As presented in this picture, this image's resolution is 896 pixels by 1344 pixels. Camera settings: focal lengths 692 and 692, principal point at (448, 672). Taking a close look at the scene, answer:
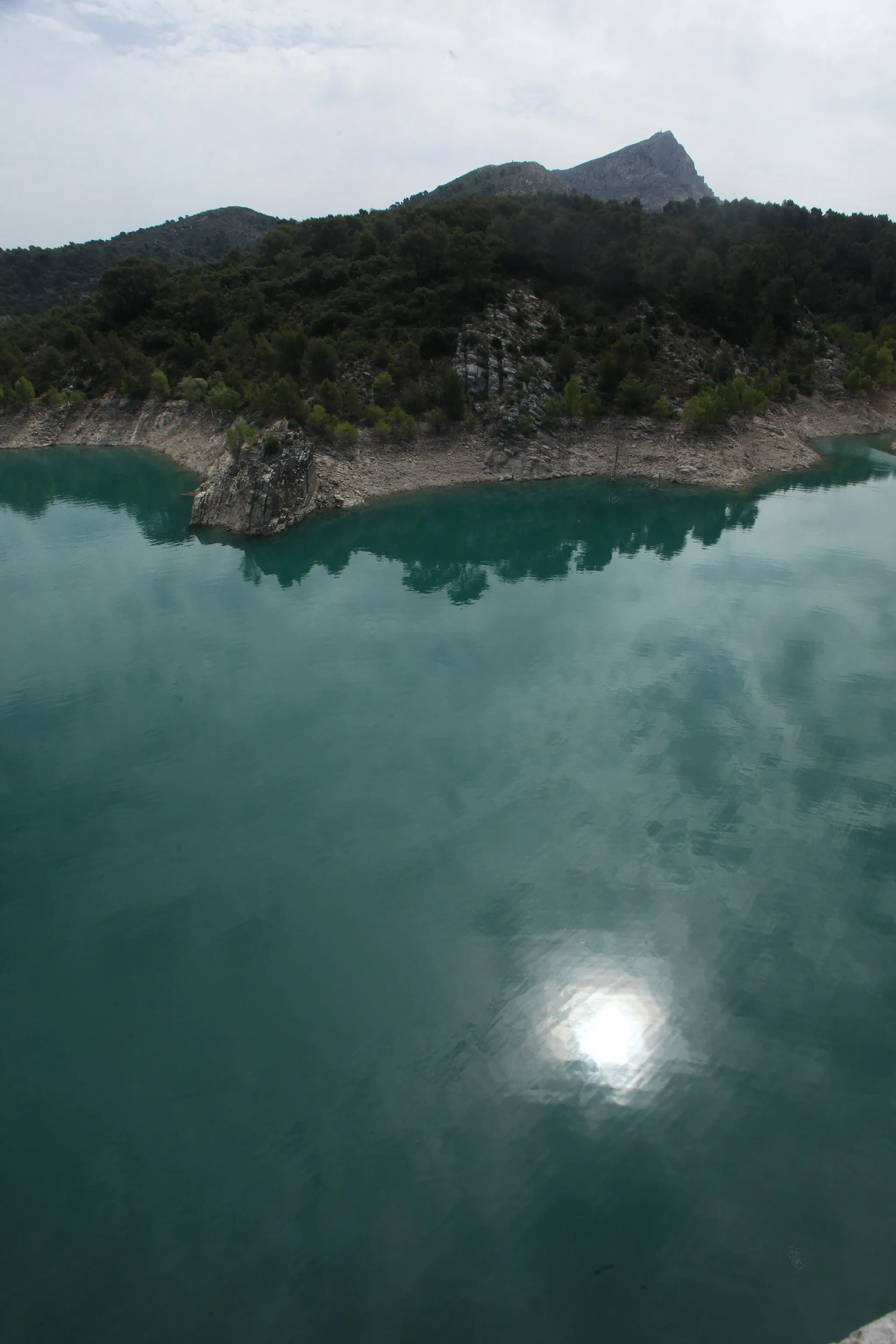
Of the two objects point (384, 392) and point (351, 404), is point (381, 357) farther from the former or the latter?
point (351, 404)

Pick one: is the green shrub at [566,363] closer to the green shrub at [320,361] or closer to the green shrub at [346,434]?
the green shrub at [320,361]

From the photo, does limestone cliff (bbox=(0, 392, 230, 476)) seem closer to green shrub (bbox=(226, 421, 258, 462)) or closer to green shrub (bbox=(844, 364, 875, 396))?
green shrub (bbox=(226, 421, 258, 462))

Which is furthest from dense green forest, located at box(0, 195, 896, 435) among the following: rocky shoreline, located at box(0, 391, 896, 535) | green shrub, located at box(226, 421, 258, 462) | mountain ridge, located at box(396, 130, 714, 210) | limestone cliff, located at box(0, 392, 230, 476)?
mountain ridge, located at box(396, 130, 714, 210)

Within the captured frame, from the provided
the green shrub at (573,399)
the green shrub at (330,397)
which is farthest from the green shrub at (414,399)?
the green shrub at (573,399)

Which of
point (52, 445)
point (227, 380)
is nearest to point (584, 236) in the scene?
point (227, 380)

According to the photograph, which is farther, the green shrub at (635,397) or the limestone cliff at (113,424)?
the limestone cliff at (113,424)

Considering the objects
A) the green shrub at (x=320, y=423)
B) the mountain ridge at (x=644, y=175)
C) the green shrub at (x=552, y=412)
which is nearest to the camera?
the green shrub at (x=320, y=423)
